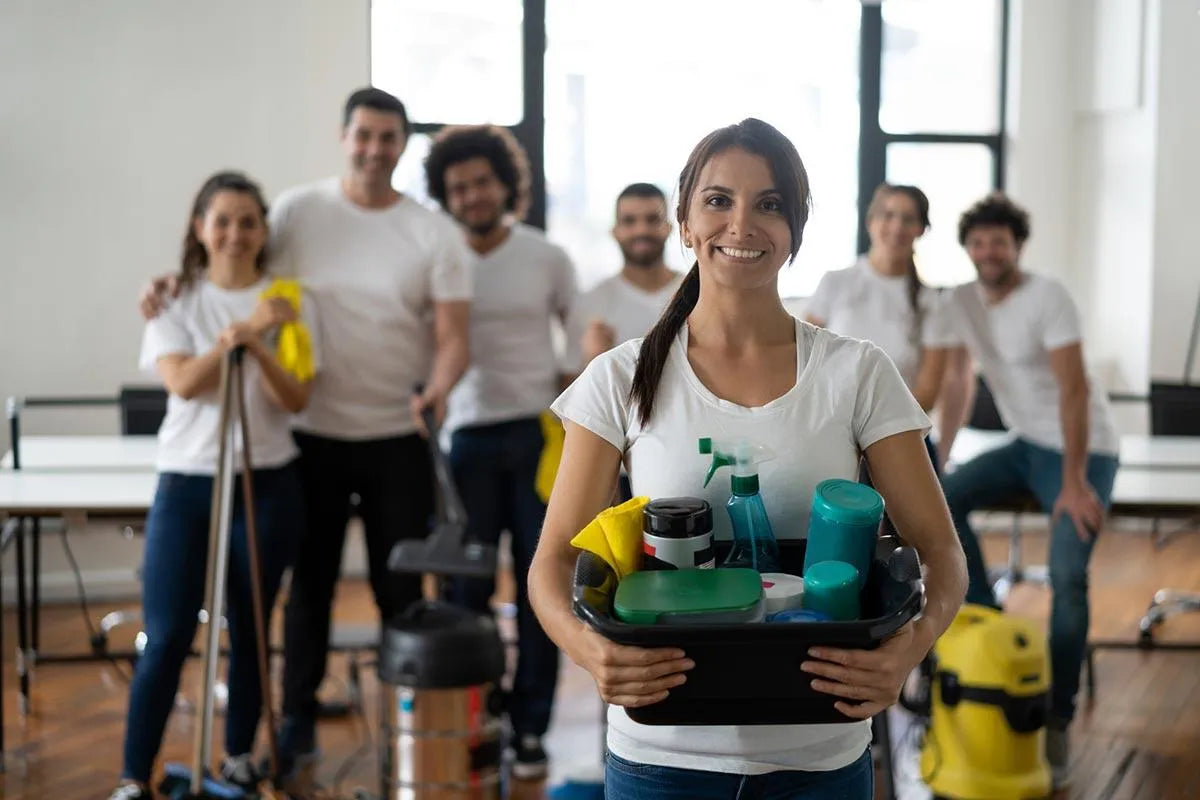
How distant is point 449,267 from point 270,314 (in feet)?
1.62

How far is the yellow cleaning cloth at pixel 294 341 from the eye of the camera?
303 centimetres

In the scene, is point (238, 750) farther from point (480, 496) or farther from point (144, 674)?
point (480, 496)

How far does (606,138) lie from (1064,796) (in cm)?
353

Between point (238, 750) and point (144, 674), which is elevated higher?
point (144, 674)

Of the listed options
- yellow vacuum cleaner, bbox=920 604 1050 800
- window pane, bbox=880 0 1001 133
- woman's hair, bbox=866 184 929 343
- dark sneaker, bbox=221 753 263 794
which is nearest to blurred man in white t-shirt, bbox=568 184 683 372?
woman's hair, bbox=866 184 929 343

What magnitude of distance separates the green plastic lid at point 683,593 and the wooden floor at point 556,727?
2168 mm

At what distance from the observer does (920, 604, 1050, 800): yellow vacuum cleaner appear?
3.28 meters

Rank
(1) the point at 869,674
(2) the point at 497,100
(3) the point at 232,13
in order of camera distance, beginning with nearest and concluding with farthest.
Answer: (1) the point at 869,674 < (3) the point at 232,13 < (2) the point at 497,100

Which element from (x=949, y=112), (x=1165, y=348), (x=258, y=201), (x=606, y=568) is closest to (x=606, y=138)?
(x=949, y=112)

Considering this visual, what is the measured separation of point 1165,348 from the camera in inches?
242

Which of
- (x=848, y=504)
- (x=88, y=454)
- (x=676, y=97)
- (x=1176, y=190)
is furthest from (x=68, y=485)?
(x=1176, y=190)

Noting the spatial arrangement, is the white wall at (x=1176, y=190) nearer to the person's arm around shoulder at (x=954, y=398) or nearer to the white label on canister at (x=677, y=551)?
A: the person's arm around shoulder at (x=954, y=398)

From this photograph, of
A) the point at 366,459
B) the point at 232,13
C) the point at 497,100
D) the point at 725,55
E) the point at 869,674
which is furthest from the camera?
the point at 725,55

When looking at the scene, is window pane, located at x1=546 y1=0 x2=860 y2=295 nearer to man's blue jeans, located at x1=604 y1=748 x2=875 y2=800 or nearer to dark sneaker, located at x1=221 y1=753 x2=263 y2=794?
dark sneaker, located at x1=221 y1=753 x2=263 y2=794
